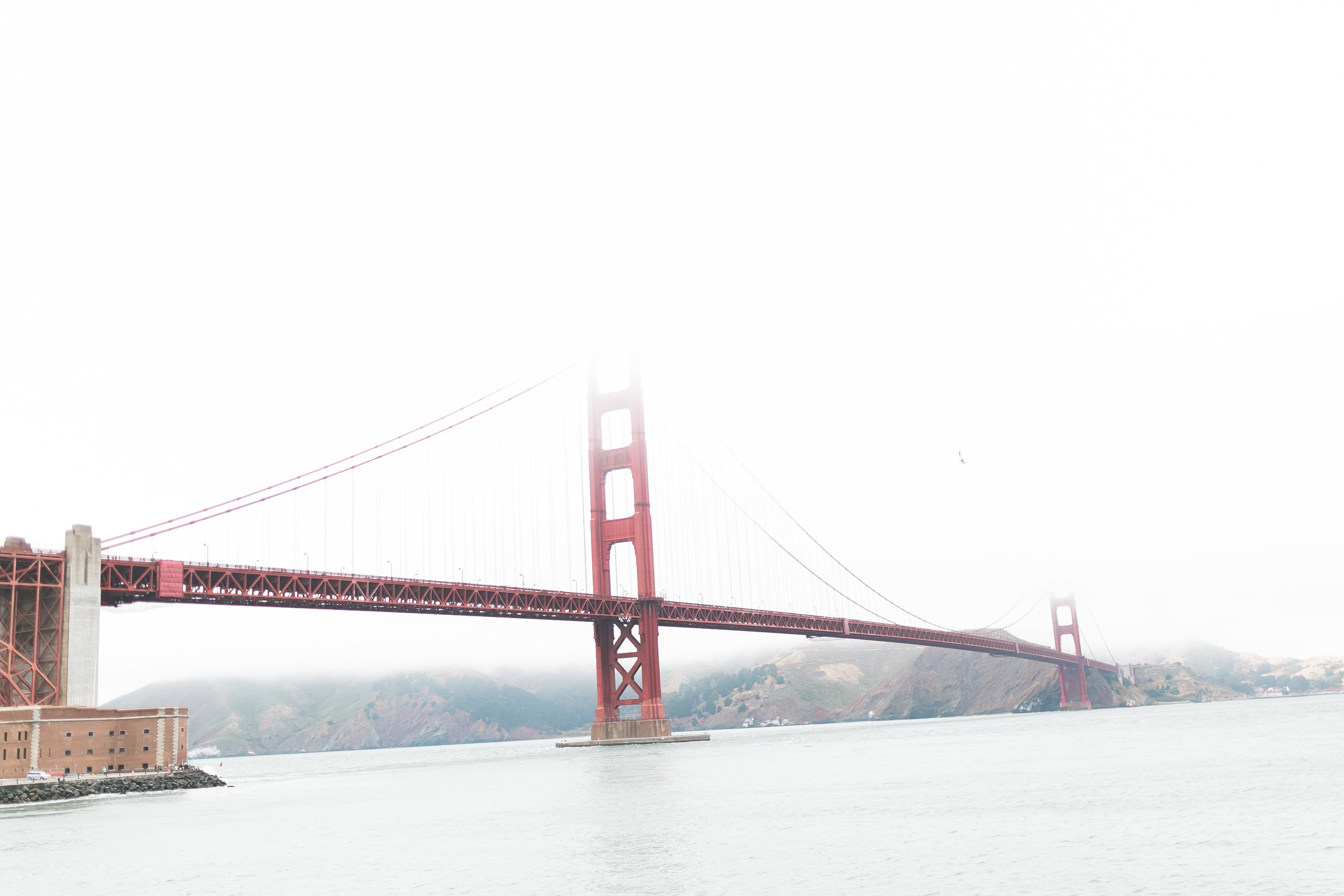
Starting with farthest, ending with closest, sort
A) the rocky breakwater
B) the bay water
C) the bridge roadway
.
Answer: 1. the bridge roadway
2. the rocky breakwater
3. the bay water

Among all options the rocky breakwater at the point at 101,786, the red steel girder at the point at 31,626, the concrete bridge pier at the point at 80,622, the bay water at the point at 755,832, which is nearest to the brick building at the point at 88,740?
the rocky breakwater at the point at 101,786

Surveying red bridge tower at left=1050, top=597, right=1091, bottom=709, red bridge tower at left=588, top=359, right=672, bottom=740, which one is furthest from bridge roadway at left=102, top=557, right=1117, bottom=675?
red bridge tower at left=1050, top=597, right=1091, bottom=709

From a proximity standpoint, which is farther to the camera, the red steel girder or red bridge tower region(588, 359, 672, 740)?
red bridge tower region(588, 359, 672, 740)

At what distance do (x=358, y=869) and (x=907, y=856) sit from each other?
11.7 metres

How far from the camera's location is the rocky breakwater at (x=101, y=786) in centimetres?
4662

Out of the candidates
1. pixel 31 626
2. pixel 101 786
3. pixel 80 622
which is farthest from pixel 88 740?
pixel 31 626

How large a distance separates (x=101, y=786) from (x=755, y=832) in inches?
1352

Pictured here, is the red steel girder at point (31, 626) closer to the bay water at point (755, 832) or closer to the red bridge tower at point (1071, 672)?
the bay water at point (755, 832)

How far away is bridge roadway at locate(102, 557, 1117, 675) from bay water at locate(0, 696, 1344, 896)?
967cm

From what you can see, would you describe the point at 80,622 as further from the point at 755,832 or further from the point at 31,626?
the point at 755,832

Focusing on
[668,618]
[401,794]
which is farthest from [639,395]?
[401,794]

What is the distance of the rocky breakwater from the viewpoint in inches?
1836

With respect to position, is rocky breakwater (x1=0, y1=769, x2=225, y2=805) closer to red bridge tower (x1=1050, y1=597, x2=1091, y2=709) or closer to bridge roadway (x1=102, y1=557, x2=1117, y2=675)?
bridge roadway (x1=102, y1=557, x2=1117, y2=675)

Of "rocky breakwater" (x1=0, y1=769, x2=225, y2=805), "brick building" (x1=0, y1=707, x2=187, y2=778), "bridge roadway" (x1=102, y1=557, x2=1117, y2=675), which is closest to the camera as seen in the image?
"rocky breakwater" (x1=0, y1=769, x2=225, y2=805)
